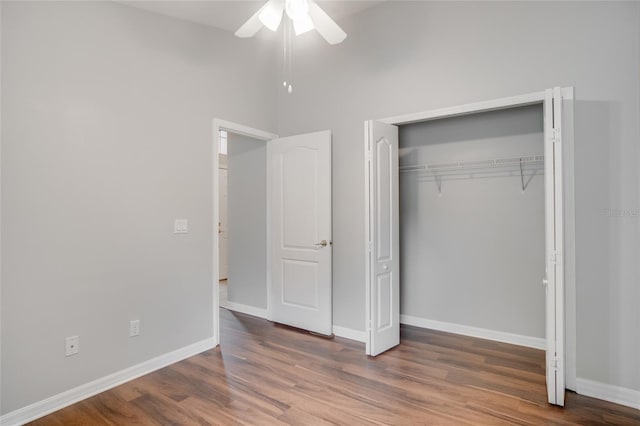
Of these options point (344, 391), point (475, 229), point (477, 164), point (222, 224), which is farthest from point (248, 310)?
point (477, 164)

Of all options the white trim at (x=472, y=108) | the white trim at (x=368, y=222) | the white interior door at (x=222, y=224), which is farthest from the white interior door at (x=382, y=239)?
the white interior door at (x=222, y=224)

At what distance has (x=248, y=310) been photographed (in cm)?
450

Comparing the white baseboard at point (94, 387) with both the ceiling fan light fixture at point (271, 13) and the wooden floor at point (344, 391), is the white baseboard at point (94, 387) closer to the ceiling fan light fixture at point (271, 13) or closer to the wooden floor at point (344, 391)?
the wooden floor at point (344, 391)

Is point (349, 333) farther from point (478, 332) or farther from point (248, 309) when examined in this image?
point (248, 309)

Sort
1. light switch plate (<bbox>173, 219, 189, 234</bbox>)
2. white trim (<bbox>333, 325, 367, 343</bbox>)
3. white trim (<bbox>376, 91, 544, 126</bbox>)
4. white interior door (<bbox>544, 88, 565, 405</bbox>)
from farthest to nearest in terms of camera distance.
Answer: white trim (<bbox>333, 325, 367, 343</bbox>) → light switch plate (<bbox>173, 219, 189, 234</bbox>) → white trim (<bbox>376, 91, 544, 126</bbox>) → white interior door (<bbox>544, 88, 565, 405</bbox>)

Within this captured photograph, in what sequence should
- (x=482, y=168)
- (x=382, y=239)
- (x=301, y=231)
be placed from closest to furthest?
(x=382, y=239), (x=482, y=168), (x=301, y=231)

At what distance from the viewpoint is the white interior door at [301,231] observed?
3.80 m

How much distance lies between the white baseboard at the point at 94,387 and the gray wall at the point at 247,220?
1140 mm

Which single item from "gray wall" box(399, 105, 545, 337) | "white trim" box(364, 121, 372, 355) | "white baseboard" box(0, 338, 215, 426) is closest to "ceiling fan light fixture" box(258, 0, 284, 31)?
"white trim" box(364, 121, 372, 355)

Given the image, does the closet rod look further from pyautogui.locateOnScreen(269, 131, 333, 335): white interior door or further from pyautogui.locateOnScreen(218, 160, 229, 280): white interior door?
pyautogui.locateOnScreen(218, 160, 229, 280): white interior door

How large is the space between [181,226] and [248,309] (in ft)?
5.67

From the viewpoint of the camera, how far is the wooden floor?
7.51 feet

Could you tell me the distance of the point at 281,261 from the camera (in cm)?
413

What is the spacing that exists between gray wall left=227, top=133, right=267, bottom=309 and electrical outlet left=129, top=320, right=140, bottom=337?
1.66m
